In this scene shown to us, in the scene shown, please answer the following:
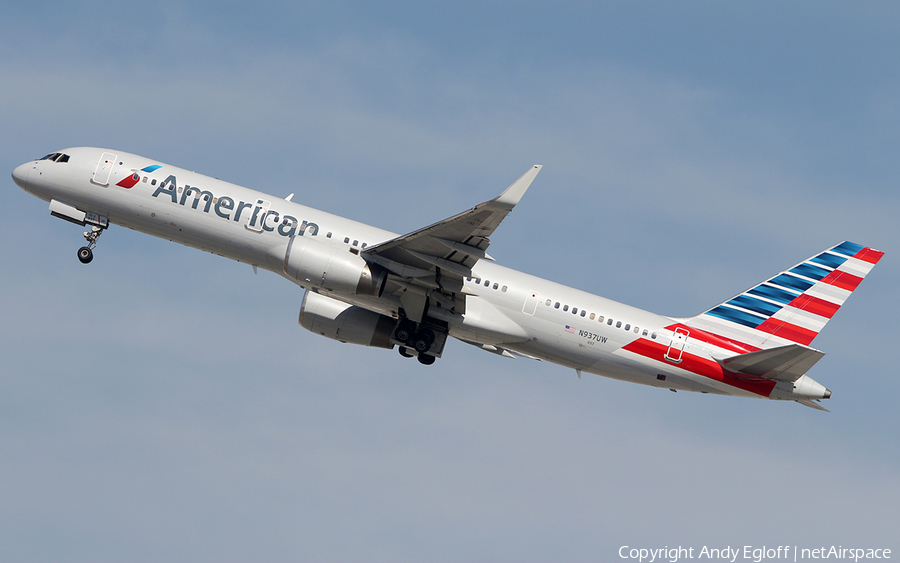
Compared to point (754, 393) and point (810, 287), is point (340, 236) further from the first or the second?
point (810, 287)

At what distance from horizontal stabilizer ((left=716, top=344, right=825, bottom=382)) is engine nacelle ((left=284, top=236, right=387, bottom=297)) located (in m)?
14.7

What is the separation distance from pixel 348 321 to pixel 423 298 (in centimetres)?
461

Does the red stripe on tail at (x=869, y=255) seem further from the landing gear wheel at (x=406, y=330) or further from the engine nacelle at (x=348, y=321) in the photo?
the engine nacelle at (x=348, y=321)

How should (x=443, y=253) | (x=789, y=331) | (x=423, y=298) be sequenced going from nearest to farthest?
(x=443, y=253)
(x=423, y=298)
(x=789, y=331)

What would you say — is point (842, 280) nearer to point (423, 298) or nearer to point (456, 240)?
point (456, 240)

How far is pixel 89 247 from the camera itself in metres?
37.2

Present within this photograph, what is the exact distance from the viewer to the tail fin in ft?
120

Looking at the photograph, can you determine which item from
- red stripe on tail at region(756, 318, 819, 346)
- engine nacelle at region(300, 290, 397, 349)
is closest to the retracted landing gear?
engine nacelle at region(300, 290, 397, 349)

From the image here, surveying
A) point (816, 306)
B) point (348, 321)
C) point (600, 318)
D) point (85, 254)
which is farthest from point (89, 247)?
point (816, 306)

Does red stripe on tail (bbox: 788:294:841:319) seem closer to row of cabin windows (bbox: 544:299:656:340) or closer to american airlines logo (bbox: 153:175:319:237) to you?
row of cabin windows (bbox: 544:299:656:340)

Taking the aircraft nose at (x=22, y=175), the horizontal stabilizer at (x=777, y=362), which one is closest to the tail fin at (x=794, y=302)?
the horizontal stabilizer at (x=777, y=362)

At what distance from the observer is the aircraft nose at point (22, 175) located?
37.1 meters

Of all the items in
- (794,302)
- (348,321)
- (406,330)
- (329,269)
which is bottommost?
(406,330)

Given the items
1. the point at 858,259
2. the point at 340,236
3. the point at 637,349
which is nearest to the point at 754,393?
the point at 637,349
